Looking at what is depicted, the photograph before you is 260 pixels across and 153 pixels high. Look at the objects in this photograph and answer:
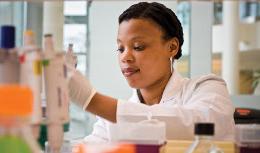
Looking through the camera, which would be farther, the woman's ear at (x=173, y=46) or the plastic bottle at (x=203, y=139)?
the woman's ear at (x=173, y=46)

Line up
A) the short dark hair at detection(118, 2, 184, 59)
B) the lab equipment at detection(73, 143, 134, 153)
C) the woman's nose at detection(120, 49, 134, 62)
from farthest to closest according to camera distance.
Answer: the short dark hair at detection(118, 2, 184, 59), the woman's nose at detection(120, 49, 134, 62), the lab equipment at detection(73, 143, 134, 153)

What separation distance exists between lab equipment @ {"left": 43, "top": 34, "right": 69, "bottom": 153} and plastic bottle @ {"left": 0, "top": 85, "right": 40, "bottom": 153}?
0.38 feet

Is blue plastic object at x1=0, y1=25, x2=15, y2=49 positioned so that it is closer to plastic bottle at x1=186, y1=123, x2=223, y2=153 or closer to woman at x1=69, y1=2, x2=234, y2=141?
woman at x1=69, y1=2, x2=234, y2=141

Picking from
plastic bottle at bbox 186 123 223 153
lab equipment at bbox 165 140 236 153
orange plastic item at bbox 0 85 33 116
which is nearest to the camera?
orange plastic item at bbox 0 85 33 116

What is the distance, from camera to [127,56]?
1226mm

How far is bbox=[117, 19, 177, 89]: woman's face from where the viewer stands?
1.25 m

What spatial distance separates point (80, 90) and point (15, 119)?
0.32 metres

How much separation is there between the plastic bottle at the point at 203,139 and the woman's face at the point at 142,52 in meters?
0.43

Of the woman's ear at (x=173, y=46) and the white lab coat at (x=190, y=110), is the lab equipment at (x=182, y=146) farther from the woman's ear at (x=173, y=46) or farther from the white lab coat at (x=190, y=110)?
the woman's ear at (x=173, y=46)

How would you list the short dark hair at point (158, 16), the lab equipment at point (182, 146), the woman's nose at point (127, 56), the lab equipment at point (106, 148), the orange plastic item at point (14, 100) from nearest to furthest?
the orange plastic item at point (14, 100), the lab equipment at point (106, 148), the lab equipment at point (182, 146), the woman's nose at point (127, 56), the short dark hair at point (158, 16)

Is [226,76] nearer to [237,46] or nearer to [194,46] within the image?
[237,46]

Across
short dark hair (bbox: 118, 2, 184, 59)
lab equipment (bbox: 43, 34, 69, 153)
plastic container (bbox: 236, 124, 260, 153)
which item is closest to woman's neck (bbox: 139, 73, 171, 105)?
short dark hair (bbox: 118, 2, 184, 59)

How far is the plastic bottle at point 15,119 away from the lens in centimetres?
49

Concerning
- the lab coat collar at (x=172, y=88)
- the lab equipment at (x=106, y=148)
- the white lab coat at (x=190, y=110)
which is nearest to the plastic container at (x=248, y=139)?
the white lab coat at (x=190, y=110)
